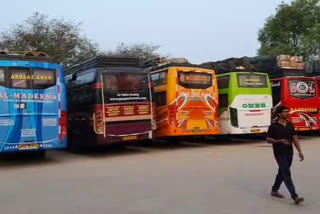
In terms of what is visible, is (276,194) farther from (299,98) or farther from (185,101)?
(299,98)

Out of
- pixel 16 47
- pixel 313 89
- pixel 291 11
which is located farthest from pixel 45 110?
pixel 291 11

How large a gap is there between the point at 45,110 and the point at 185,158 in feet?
12.7

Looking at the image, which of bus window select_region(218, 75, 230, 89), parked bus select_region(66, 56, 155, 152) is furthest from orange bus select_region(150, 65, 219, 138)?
parked bus select_region(66, 56, 155, 152)

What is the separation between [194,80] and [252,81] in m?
2.50

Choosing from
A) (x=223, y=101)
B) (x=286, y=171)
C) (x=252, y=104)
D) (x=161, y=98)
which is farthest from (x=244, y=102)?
(x=286, y=171)

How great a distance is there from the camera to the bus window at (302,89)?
57.6 ft

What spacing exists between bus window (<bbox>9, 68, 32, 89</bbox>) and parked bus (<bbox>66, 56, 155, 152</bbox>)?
2095 millimetres

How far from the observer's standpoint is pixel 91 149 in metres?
16.0

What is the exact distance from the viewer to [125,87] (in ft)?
45.2

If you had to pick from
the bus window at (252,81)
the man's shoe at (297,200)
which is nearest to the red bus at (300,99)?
the bus window at (252,81)

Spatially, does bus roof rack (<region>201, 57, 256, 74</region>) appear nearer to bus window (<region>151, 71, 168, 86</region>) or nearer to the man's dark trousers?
bus window (<region>151, 71, 168, 86</region>)

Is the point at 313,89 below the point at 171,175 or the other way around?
the other way around

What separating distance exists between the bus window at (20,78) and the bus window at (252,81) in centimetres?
760

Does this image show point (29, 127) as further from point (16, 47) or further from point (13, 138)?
point (16, 47)
